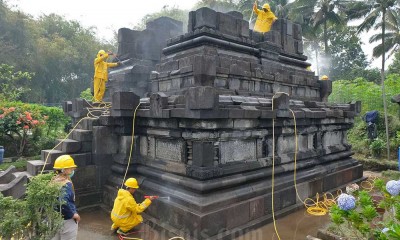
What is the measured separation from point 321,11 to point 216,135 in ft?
81.2

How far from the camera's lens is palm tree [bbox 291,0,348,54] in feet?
83.7

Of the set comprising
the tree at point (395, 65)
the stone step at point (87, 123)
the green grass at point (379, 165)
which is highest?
the tree at point (395, 65)

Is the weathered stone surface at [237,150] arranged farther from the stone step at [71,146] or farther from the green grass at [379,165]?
the green grass at [379,165]

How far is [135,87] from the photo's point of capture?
8.99 meters

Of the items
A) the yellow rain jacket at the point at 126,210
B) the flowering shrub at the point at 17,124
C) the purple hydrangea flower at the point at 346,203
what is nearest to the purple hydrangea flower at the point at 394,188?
the purple hydrangea flower at the point at 346,203

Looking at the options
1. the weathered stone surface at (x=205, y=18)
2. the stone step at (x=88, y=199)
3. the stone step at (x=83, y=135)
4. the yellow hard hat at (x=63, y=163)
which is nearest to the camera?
the yellow hard hat at (x=63, y=163)

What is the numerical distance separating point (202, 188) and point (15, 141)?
36.4ft

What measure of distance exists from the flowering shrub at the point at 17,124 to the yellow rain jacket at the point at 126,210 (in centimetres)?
917

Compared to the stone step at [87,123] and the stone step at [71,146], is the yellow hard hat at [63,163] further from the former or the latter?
the stone step at [87,123]

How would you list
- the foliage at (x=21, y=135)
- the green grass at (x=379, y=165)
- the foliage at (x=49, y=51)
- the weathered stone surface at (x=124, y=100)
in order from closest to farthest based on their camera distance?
the weathered stone surface at (x=124, y=100), the green grass at (x=379, y=165), the foliage at (x=21, y=135), the foliage at (x=49, y=51)

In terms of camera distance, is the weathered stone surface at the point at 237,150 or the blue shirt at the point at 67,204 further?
the weathered stone surface at the point at 237,150

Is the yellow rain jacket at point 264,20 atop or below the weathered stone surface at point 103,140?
atop

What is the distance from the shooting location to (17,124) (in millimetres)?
12070

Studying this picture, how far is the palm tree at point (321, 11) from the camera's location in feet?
83.7
